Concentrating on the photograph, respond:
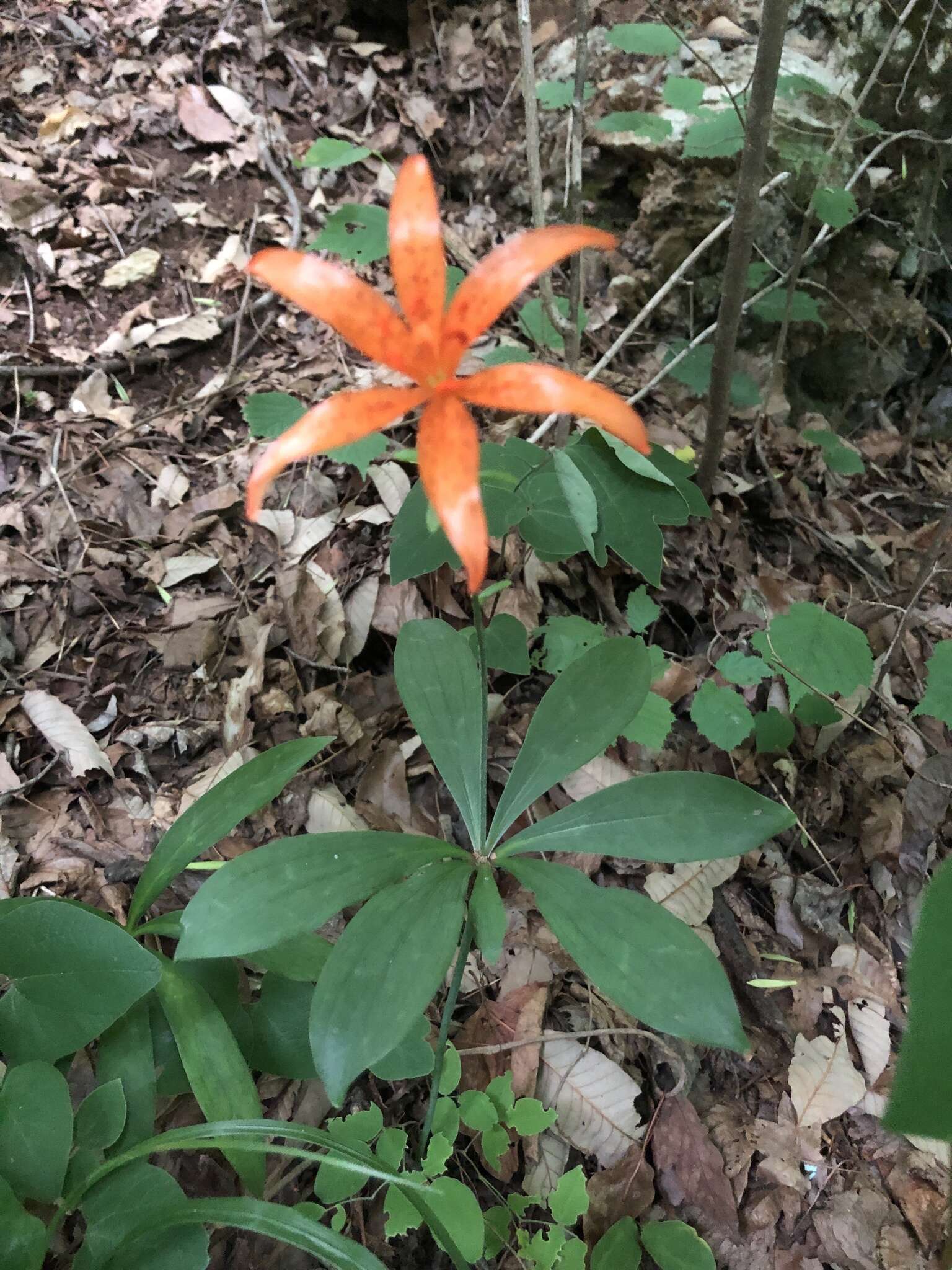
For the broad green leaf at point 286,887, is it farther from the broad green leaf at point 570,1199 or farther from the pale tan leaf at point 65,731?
the pale tan leaf at point 65,731

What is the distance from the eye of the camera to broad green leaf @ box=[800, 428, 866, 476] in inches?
107

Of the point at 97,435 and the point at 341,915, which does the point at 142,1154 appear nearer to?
the point at 341,915

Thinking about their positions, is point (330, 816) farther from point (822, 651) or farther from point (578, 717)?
point (822, 651)

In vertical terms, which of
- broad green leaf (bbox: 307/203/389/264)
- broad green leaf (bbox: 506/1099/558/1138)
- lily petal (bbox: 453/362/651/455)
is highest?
lily petal (bbox: 453/362/651/455)

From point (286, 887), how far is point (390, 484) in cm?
145

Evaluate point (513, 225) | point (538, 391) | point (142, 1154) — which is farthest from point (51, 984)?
point (513, 225)

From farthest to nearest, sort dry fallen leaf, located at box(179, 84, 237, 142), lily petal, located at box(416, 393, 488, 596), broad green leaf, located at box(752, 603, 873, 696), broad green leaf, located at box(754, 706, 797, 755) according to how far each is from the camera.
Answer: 1. dry fallen leaf, located at box(179, 84, 237, 142)
2. broad green leaf, located at box(754, 706, 797, 755)
3. broad green leaf, located at box(752, 603, 873, 696)
4. lily petal, located at box(416, 393, 488, 596)

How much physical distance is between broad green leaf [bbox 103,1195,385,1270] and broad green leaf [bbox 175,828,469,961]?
1.10ft

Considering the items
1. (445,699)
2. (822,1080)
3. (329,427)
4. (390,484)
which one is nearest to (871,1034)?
(822,1080)

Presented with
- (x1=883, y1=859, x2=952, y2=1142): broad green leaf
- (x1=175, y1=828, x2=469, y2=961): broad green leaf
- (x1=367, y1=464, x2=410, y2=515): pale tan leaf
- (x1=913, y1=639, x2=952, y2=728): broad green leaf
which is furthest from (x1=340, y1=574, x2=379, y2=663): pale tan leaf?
(x1=883, y1=859, x2=952, y2=1142): broad green leaf

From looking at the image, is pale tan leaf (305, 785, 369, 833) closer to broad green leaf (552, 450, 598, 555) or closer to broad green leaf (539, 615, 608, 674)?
broad green leaf (539, 615, 608, 674)

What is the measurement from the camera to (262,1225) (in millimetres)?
1023

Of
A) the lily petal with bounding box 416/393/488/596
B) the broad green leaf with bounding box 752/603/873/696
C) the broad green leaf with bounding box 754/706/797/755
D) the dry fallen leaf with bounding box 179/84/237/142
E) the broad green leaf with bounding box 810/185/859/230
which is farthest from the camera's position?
the dry fallen leaf with bounding box 179/84/237/142

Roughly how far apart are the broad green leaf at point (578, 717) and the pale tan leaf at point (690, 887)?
592mm
